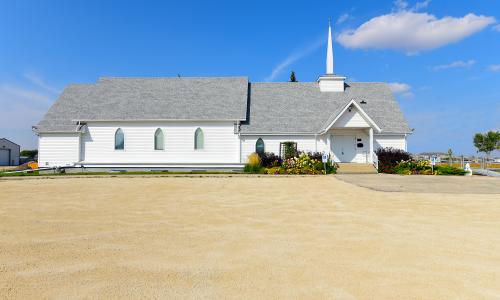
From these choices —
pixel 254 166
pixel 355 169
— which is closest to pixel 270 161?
pixel 254 166

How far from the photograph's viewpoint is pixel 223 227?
7047mm

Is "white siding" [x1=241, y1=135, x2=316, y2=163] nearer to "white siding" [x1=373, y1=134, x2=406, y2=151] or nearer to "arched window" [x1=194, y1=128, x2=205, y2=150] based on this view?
"arched window" [x1=194, y1=128, x2=205, y2=150]

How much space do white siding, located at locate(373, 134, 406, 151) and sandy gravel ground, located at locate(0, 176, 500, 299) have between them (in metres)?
17.6

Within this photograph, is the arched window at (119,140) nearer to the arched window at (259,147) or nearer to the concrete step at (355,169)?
the arched window at (259,147)

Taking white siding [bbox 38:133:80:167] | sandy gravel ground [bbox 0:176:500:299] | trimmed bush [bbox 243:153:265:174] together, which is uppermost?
white siding [bbox 38:133:80:167]

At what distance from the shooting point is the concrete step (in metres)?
23.4

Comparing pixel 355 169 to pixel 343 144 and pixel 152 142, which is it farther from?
pixel 152 142

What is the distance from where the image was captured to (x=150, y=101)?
29.0 metres

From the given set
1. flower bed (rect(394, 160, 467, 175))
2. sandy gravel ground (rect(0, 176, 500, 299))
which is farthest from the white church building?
sandy gravel ground (rect(0, 176, 500, 299))

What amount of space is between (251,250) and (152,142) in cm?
2361

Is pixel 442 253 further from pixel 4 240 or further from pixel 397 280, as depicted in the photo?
pixel 4 240

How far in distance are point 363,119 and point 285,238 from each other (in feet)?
70.2

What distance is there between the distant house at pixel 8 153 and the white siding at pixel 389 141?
49.5m

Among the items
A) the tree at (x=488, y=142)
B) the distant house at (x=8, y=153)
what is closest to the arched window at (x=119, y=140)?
the distant house at (x=8, y=153)
